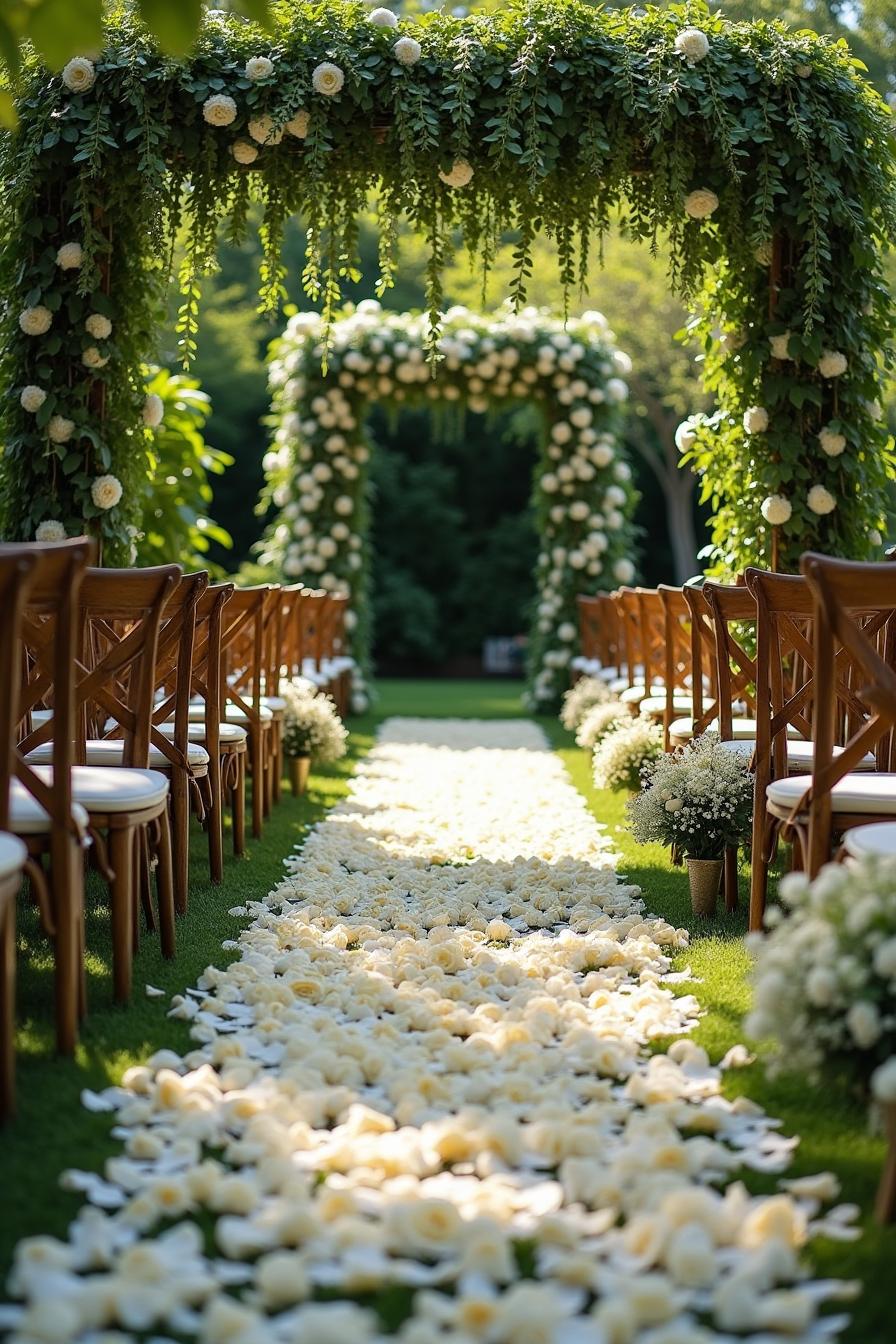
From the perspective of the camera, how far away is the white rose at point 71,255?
19.5 ft

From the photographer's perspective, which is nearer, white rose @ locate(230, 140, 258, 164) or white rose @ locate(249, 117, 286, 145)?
white rose @ locate(249, 117, 286, 145)

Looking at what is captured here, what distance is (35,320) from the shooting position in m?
6.01

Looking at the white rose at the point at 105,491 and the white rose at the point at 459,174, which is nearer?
the white rose at the point at 459,174

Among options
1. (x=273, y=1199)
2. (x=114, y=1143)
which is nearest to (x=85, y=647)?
(x=114, y=1143)

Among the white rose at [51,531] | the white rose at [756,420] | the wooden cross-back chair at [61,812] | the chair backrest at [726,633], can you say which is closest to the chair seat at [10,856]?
the wooden cross-back chair at [61,812]

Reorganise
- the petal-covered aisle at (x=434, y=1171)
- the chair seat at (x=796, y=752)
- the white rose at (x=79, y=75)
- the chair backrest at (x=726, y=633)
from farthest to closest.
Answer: the white rose at (x=79, y=75) < the chair backrest at (x=726, y=633) < the chair seat at (x=796, y=752) < the petal-covered aisle at (x=434, y=1171)

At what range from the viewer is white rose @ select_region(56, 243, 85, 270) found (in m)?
5.95

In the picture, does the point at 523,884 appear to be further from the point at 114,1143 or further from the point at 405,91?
the point at 405,91

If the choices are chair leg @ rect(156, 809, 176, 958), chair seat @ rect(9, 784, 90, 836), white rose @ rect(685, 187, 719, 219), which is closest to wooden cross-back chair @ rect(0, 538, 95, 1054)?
chair seat @ rect(9, 784, 90, 836)

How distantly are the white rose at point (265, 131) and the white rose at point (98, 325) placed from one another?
1037mm

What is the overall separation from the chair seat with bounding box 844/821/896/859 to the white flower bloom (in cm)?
334

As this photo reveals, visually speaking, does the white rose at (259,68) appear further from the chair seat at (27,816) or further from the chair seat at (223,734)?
the chair seat at (27,816)

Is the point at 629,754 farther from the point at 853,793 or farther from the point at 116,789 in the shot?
the point at 116,789

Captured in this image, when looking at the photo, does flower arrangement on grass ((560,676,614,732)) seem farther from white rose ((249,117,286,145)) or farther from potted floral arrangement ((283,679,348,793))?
white rose ((249,117,286,145))
